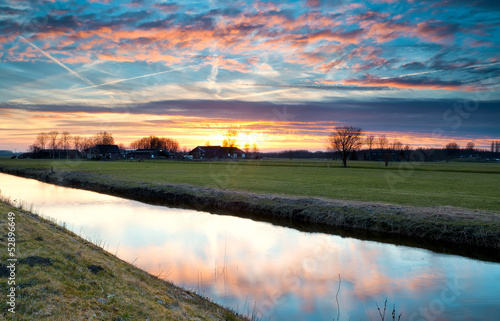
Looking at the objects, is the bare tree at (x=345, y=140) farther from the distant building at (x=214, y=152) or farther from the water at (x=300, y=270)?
the water at (x=300, y=270)

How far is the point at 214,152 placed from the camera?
160875 mm

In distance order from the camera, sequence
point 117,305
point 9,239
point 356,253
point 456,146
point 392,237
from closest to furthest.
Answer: point 117,305 < point 9,239 < point 356,253 < point 392,237 < point 456,146

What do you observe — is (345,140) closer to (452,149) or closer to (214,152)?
(214,152)

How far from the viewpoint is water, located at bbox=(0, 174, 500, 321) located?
10258 mm

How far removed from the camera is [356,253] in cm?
1578

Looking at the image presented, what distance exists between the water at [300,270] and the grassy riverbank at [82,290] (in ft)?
5.74

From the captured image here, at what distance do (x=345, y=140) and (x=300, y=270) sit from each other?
316 feet

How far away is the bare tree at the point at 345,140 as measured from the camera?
104 meters

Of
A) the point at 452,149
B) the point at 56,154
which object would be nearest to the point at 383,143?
the point at 452,149

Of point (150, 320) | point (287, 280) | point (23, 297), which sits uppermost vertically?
point (23, 297)

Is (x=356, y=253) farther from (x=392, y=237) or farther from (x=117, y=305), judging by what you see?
(x=117, y=305)

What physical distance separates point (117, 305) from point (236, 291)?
15.2 ft

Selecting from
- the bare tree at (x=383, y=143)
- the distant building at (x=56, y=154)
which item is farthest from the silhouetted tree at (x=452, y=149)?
the distant building at (x=56, y=154)

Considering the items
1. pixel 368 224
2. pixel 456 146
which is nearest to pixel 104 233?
pixel 368 224
